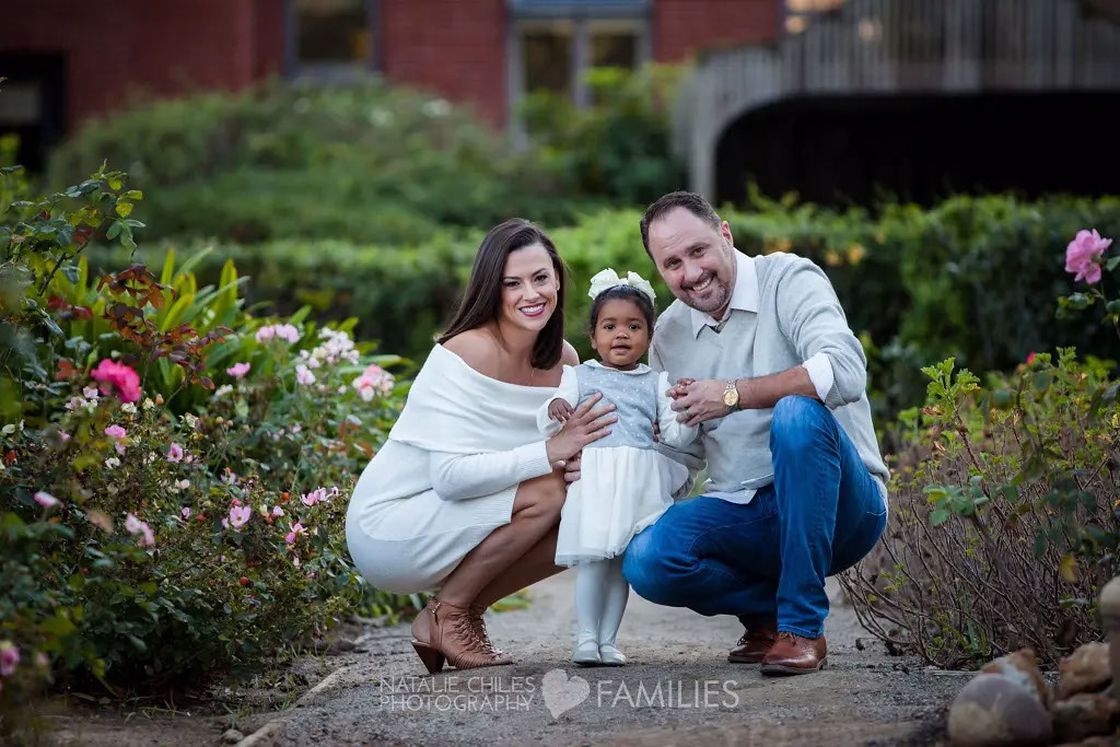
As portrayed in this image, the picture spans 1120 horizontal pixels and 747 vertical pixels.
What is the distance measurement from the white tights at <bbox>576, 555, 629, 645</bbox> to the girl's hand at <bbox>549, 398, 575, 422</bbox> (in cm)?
45

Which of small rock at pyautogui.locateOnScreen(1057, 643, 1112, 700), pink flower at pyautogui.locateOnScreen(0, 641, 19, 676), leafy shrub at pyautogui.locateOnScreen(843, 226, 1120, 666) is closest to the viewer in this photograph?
pink flower at pyautogui.locateOnScreen(0, 641, 19, 676)

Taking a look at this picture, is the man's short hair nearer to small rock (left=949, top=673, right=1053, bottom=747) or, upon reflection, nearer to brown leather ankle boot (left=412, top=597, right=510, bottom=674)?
brown leather ankle boot (left=412, top=597, right=510, bottom=674)

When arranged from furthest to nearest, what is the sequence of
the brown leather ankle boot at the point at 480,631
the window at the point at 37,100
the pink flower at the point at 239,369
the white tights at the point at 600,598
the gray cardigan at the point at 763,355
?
the window at the point at 37,100
the pink flower at the point at 239,369
the brown leather ankle boot at the point at 480,631
the white tights at the point at 600,598
the gray cardigan at the point at 763,355

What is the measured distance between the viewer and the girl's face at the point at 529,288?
15.9 feet

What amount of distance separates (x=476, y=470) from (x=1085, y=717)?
1.96 metres

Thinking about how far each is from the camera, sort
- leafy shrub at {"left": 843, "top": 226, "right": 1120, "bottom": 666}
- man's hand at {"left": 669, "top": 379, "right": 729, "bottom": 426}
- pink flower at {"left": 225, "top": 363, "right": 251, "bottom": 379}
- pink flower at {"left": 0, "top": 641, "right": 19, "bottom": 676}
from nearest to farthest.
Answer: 1. pink flower at {"left": 0, "top": 641, "right": 19, "bottom": 676}
2. leafy shrub at {"left": 843, "top": 226, "right": 1120, "bottom": 666}
3. man's hand at {"left": 669, "top": 379, "right": 729, "bottom": 426}
4. pink flower at {"left": 225, "top": 363, "right": 251, "bottom": 379}

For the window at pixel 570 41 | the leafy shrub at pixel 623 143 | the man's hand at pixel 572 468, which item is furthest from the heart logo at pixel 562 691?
the window at pixel 570 41

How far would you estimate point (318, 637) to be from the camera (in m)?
5.48

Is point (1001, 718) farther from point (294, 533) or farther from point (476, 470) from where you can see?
point (294, 533)

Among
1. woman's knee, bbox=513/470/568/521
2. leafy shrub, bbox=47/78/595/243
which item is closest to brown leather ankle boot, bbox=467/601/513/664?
woman's knee, bbox=513/470/568/521

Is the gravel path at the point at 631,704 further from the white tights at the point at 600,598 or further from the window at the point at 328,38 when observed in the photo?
the window at the point at 328,38

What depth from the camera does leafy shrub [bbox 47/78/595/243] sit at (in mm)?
12891

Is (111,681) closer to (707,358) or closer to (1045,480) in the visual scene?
(707,358)

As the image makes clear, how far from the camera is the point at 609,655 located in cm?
470
